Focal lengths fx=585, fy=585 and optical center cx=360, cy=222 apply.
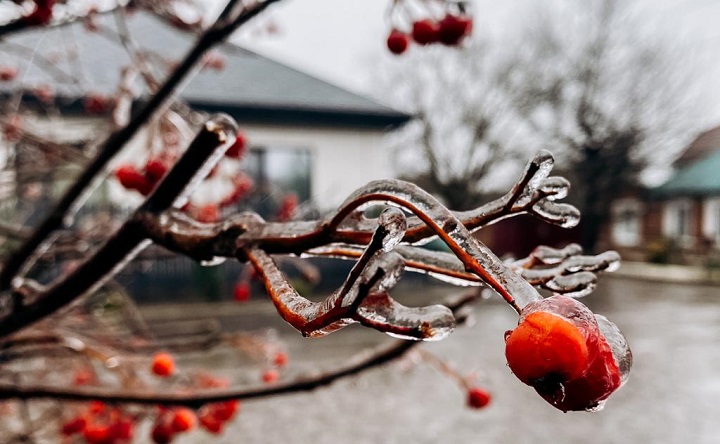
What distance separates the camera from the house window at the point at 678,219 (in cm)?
2100

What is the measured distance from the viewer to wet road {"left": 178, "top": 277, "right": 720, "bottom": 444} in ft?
15.3

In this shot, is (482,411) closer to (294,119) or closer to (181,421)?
(181,421)

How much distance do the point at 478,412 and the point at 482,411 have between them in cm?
4

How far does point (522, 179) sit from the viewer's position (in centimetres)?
45

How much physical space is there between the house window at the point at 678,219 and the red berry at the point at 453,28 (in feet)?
71.2

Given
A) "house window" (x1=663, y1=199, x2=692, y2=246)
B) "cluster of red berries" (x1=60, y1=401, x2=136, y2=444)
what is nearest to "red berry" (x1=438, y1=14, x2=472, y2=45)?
"cluster of red berries" (x1=60, y1=401, x2=136, y2=444)

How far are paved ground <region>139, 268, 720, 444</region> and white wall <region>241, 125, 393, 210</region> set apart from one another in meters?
4.75

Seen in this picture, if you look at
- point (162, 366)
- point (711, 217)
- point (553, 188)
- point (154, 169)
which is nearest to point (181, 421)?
point (162, 366)

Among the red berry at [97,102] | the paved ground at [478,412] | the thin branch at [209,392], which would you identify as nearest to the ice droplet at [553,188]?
the thin branch at [209,392]

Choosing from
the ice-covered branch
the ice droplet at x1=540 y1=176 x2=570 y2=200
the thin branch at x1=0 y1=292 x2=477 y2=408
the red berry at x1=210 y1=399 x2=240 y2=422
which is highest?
the ice droplet at x1=540 y1=176 x2=570 y2=200

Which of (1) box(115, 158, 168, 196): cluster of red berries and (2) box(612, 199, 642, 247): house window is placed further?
(2) box(612, 199, 642, 247): house window

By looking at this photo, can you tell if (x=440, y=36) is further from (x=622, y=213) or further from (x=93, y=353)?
(x=622, y=213)

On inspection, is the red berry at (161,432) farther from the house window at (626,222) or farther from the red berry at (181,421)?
the house window at (626,222)

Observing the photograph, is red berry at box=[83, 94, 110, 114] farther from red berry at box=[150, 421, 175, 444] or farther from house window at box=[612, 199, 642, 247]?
house window at box=[612, 199, 642, 247]
